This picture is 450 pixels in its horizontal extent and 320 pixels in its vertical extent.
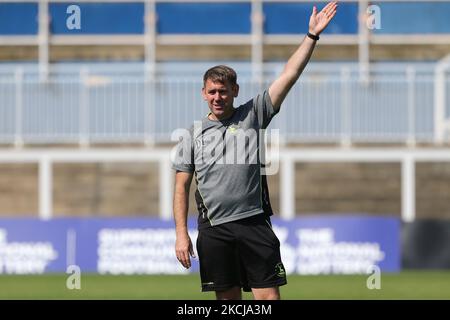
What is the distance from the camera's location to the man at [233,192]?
7777 millimetres

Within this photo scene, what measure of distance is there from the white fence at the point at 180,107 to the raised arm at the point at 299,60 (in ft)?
48.5

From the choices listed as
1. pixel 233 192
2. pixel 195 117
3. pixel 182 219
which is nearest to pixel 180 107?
pixel 195 117

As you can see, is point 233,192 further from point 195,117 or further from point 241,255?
point 195,117

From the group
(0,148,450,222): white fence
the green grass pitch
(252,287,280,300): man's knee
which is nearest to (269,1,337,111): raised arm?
(252,287,280,300): man's knee

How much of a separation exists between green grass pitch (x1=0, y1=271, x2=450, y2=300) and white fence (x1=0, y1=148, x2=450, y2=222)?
2772 mm

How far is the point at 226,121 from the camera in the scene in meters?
7.82

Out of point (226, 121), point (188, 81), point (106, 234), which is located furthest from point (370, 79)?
point (226, 121)

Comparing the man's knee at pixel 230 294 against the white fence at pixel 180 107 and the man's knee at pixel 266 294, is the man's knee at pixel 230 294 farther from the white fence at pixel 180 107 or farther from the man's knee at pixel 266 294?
the white fence at pixel 180 107

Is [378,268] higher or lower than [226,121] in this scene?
lower

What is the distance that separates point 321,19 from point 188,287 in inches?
404

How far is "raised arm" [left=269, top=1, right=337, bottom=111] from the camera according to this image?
771 cm

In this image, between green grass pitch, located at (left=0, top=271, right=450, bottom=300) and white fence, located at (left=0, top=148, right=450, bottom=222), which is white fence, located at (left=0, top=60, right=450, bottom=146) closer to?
white fence, located at (left=0, top=148, right=450, bottom=222)

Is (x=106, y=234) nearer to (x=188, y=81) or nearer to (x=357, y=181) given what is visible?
(x=188, y=81)
